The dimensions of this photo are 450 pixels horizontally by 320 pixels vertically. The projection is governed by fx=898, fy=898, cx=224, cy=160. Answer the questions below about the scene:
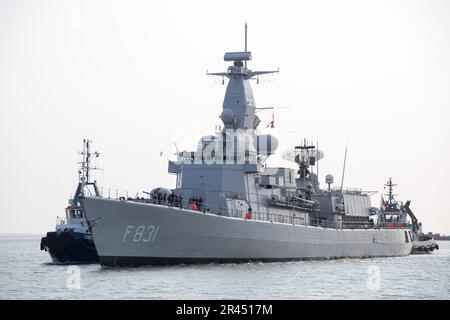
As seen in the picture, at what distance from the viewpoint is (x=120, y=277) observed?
33.5 meters

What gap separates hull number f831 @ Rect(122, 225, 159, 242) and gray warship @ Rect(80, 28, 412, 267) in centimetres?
4

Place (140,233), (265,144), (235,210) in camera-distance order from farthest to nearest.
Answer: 1. (265,144)
2. (235,210)
3. (140,233)

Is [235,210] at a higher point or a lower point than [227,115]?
lower

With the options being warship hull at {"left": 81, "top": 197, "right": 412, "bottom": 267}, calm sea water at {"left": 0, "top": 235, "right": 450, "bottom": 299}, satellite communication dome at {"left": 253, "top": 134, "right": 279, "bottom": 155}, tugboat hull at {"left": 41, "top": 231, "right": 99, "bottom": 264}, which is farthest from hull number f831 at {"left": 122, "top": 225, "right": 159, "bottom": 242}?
satellite communication dome at {"left": 253, "top": 134, "right": 279, "bottom": 155}

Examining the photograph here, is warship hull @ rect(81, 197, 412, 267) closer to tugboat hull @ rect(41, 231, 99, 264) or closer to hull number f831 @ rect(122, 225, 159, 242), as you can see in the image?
hull number f831 @ rect(122, 225, 159, 242)

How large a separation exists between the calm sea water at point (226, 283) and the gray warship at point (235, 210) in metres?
0.94

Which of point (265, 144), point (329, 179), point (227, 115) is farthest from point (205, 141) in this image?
point (329, 179)

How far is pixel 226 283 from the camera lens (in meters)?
32.2

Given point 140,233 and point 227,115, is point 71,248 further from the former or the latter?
point 140,233

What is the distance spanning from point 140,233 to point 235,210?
7171mm

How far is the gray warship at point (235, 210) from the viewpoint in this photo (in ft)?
122

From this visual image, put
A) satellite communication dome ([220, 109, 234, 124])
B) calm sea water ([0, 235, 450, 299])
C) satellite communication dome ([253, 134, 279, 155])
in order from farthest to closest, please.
Result: satellite communication dome ([253, 134, 279, 155]) → satellite communication dome ([220, 109, 234, 124]) → calm sea water ([0, 235, 450, 299])

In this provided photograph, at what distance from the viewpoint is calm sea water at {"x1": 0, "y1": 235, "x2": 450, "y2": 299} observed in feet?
97.0
